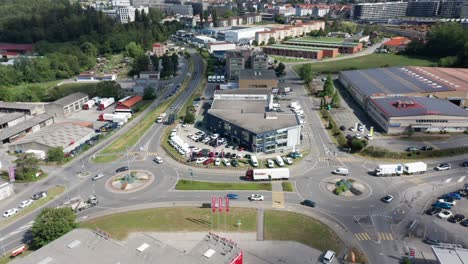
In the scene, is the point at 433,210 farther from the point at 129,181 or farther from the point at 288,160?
the point at 129,181

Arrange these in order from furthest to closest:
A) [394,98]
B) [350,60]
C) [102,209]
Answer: [350,60]
[394,98]
[102,209]

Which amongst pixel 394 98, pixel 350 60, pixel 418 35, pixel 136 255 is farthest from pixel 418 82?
pixel 418 35

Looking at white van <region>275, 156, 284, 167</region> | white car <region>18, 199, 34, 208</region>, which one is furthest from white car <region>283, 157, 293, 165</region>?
white car <region>18, 199, 34, 208</region>

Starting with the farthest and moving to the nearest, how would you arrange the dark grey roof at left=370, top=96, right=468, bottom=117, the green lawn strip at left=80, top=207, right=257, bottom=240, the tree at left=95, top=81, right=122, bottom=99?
1. the tree at left=95, top=81, right=122, bottom=99
2. the dark grey roof at left=370, top=96, right=468, bottom=117
3. the green lawn strip at left=80, top=207, right=257, bottom=240

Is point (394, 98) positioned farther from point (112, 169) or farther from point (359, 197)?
point (112, 169)

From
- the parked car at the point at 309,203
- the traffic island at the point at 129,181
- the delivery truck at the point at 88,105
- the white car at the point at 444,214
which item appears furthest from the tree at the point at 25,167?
the white car at the point at 444,214

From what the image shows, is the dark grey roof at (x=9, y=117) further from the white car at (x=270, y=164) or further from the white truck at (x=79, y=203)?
the white car at (x=270, y=164)

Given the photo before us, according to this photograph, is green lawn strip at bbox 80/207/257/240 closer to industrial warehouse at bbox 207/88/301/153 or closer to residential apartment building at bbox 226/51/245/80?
industrial warehouse at bbox 207/88/301/153

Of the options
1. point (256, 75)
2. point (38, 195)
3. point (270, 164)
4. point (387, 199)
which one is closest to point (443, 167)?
point (387, 199)
